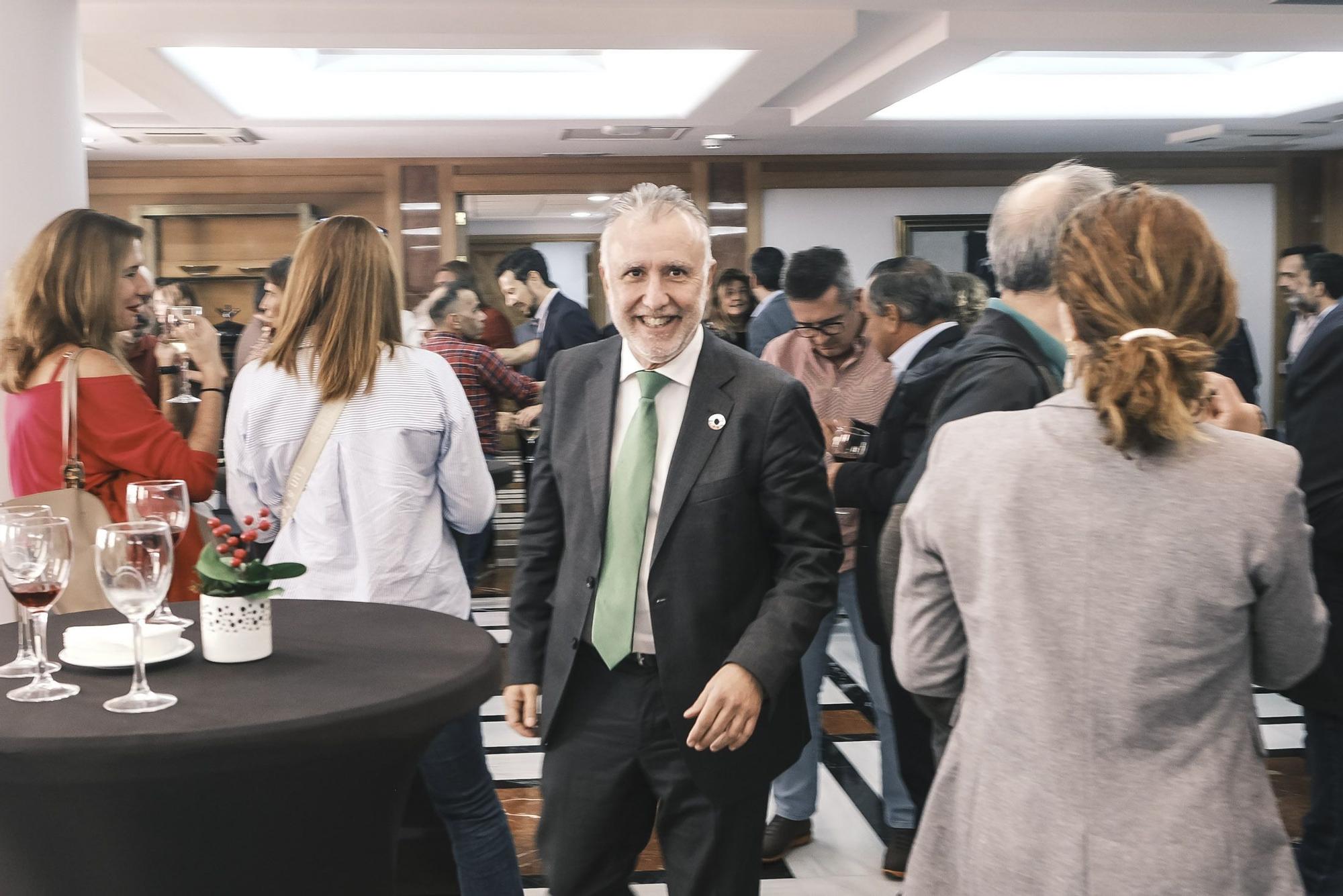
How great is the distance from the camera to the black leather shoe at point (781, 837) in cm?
320

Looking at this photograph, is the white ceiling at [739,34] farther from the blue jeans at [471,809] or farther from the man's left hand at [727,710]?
the man's left hand at [727,710]

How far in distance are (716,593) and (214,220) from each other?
32.0ft

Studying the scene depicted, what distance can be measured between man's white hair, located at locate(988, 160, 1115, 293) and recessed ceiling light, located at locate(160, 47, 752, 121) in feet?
18.6

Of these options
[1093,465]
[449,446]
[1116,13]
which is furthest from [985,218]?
[1093,465]

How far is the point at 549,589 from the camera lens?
6.79 feet

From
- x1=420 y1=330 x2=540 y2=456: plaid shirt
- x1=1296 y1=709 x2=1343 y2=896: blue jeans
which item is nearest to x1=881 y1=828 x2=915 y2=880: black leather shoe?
x1=1296 y1=709 x2=1343 y2=896: blue jeans

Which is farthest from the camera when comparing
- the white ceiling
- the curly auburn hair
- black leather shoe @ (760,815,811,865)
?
the white ceiling

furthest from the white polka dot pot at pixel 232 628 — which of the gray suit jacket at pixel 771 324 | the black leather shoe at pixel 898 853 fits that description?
the gray suit jacket at pixel 771 324

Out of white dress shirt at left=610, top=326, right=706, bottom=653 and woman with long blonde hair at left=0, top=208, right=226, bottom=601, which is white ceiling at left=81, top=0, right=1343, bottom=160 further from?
white dress shirt at left=610, top=326, right=706, bottom=653

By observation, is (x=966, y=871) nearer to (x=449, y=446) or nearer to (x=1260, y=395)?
(x=449, y=446)

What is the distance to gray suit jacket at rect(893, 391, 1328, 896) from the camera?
1298 millimetres

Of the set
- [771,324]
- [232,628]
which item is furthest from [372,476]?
[771,324]

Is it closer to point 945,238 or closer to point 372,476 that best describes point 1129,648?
point 372,476

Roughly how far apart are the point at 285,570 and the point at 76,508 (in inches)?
32.5
